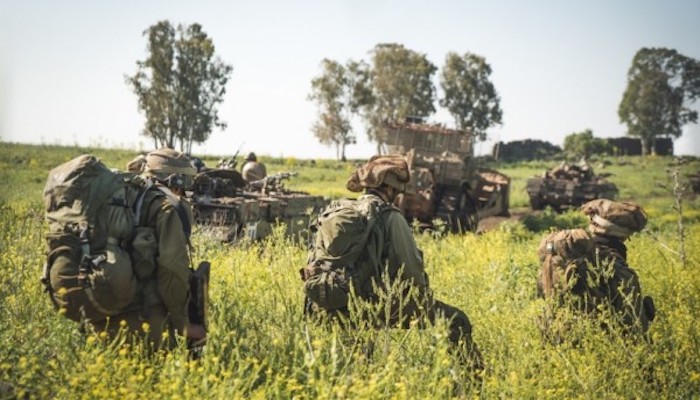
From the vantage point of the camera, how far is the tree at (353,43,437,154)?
2110 inches

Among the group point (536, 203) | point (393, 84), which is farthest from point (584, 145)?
point (536, 203)

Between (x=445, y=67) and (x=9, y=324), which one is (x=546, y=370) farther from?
(x=445, y=67)

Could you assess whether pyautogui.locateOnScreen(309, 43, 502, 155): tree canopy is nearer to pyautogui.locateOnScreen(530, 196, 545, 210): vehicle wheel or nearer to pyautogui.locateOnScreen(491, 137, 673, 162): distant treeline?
pyautogui.locateOnScreen(491, 137, 673, 162): distant treeline

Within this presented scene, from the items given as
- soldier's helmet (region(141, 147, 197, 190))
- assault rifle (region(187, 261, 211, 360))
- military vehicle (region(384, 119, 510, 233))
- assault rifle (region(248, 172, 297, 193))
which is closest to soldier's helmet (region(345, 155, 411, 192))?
soldier's helmet (region(141, 147, 197, 190))

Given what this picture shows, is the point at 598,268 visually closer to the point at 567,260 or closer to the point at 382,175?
the point at 567,260

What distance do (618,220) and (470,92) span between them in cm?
5381

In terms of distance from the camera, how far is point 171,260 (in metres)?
3.41

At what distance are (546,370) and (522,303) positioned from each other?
1085mm

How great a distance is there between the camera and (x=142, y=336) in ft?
11.6

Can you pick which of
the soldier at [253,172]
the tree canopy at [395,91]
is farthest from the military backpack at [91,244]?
the tree canopy at [395,91]

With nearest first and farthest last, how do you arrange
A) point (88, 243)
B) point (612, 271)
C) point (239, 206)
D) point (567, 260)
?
point (88, 243), point (612, 271), point (567, 260), point (239, 206)

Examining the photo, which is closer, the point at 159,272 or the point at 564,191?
the point at 159,272

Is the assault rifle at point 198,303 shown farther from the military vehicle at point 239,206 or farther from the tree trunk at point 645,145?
the tree trunk at point 645,145

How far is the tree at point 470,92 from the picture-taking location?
57.1m
